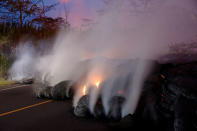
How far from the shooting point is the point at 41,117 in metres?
5.91

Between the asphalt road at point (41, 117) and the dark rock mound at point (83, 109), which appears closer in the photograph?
the asphalt road at point (41, 117)

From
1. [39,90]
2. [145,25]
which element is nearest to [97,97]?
[39,90]

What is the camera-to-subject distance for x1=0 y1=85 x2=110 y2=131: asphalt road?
507 centimetres

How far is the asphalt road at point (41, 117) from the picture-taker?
507 centimetres

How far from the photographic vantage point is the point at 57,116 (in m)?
6.01

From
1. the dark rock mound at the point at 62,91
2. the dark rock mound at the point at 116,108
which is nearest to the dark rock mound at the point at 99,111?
the dark rock mound at the point at 116,108

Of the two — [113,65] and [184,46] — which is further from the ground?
[184,46]

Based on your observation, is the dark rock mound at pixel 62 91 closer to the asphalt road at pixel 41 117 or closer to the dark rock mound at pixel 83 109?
the asphalt road at pixel 41 117

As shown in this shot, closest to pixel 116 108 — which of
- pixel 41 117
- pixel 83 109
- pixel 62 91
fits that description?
pixel 83 109

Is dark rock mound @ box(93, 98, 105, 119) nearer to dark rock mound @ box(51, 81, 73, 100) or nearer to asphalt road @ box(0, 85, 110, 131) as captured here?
asphalt road @ box(0, 85, 110, 131)

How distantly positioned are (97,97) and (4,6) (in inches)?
850

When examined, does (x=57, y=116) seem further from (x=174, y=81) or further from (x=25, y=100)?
(x=174, y=81)

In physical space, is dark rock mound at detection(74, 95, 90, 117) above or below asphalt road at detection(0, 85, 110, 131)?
above

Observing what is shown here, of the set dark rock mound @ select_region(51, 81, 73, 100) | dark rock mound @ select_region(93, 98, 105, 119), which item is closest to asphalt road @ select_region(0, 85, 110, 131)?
dark rock mound @ select_region(93, 98, 105, 119)
